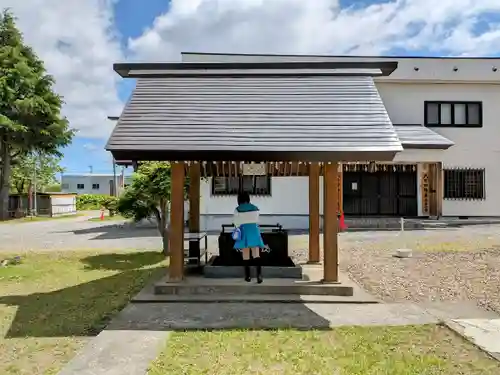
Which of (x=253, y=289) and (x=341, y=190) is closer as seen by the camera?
(x=253, y=289)

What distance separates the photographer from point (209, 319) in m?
6.29

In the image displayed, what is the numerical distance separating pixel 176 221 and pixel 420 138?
14.0 m

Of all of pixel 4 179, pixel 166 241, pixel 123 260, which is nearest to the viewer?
pixel 123 260

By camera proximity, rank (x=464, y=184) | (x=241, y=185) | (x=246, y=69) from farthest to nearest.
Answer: (x=464, y=184)
(x=241, y=185)
(x=246, y=69)

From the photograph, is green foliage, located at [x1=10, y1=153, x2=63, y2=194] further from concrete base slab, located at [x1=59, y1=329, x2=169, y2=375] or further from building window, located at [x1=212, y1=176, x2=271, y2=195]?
concrete base slab, located at [x1=59, y1=329, x2=169, y2=375]

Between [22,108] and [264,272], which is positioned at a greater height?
[22,108]

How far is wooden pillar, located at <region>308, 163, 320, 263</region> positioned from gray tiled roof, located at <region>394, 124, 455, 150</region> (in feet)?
29.9

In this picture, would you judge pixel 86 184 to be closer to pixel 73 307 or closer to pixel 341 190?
pixel 341 190

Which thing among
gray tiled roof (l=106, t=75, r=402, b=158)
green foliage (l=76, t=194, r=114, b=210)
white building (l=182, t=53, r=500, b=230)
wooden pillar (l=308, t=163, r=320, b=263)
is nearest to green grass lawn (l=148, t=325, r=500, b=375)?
gray tiled roof (l=106, t=75, r=402, b=158)

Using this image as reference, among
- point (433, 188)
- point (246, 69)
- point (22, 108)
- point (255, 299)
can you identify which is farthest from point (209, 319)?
point (22, 108)

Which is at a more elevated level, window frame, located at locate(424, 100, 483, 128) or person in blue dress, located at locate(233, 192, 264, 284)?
window frame, located at locate(424, 100, 483, 128)

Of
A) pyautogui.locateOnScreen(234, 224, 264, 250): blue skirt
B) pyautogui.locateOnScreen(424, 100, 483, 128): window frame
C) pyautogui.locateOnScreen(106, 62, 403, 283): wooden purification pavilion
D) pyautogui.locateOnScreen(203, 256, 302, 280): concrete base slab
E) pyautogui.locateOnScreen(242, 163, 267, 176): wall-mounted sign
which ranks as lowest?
pyautogui.locateOnScreen(203, 256, 302, 280): concrete base slab

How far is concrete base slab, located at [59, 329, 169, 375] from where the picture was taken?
455 centimetres

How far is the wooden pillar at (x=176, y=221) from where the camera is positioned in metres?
7.65
